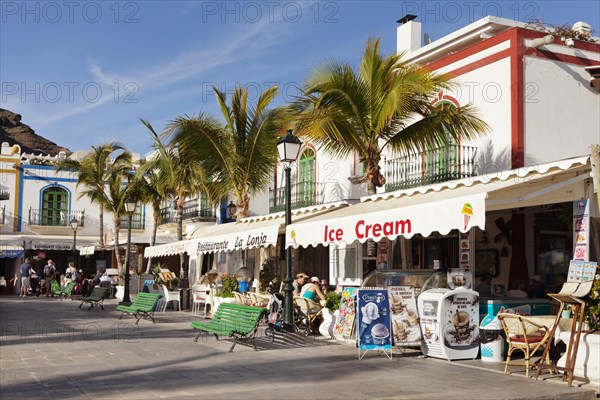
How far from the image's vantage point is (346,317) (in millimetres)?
11352

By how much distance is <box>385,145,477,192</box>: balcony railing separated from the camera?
15.5 m

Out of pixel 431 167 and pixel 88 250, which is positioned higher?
pixel 431 167

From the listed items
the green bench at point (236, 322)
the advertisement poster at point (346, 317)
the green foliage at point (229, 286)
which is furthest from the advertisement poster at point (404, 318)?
the green foliage at point (229, 286)

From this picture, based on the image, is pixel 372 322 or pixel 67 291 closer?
pixel 372 322

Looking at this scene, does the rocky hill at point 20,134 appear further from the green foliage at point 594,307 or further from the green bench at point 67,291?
the green foliage at point 594,307

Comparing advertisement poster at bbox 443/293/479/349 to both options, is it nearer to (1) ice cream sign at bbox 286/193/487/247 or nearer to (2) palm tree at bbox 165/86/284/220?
(1) ice cream sign at bbox 286/193/487/247

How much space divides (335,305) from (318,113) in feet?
15.0

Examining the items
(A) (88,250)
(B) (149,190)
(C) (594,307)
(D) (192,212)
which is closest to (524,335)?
(C) (594,307)

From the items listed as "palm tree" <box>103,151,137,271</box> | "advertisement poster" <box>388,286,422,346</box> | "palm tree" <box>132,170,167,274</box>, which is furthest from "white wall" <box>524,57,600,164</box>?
"palm tree" <box>103,151,137,271</box>

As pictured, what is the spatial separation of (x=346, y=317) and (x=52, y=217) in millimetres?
29482

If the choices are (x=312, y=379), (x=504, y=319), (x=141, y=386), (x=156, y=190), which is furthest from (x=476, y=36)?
(x=156, y=190)

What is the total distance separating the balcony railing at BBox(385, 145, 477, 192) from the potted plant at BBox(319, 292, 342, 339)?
4668 mm

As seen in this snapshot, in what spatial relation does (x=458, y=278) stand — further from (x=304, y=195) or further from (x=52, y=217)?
(x=52, y=217)

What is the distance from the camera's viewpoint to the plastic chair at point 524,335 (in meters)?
8.41
